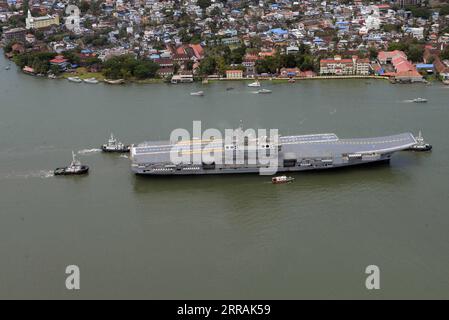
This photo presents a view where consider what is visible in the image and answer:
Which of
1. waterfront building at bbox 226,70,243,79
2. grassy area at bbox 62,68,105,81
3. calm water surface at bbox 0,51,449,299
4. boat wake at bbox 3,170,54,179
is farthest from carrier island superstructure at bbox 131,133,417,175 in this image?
grassy area at bbox 62,68,105,81

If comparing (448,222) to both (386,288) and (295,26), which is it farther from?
(295,26)

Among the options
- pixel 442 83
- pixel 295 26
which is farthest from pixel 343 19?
pixel 442 83

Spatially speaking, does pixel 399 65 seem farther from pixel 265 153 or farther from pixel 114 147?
pixel 114 147

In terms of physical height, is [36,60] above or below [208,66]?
above

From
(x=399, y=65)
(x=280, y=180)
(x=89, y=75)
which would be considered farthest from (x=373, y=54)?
(x=280, y=180)

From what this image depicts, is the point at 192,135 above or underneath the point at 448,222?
above

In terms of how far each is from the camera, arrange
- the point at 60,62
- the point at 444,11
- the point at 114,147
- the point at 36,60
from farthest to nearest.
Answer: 1. the point at 444,11
2. the point at 36,60
3. the point at 60,62
4. the point at 114,147
